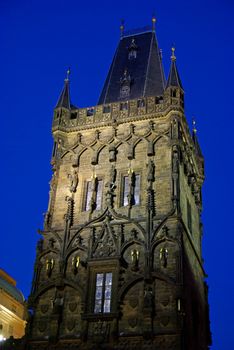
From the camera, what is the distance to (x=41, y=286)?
94.7ft

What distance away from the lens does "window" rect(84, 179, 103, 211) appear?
30.9 meters

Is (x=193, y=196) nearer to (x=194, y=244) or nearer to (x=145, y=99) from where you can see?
(x=194, y=244)

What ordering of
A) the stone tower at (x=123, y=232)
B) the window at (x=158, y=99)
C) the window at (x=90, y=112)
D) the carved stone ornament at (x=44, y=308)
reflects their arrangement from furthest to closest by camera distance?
the window at (x=90, y=112)
the window at (x=158, y=99)
the carved stone ornament at (x=44, y=308)
the stone tower at (x=123, y=232)

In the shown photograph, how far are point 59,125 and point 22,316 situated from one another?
1806 cm

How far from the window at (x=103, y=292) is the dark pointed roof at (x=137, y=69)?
43.1 ft

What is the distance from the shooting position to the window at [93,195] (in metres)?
30.9

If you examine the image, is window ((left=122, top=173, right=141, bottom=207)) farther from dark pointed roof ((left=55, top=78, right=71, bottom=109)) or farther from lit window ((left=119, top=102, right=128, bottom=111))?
dark pointed roof ((left=55, top=78, right=71, bottom=109))

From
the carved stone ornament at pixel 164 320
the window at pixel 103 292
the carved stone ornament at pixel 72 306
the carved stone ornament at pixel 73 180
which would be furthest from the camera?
the carved stone ornament at pixel 73 180

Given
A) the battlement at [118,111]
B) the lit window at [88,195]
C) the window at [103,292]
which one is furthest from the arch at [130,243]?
the battlement at [118,111]

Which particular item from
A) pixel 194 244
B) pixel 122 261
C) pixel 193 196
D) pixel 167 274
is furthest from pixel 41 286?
pixel 193 196

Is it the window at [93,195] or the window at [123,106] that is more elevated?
the window at [123,106]

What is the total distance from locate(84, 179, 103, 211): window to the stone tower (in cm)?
6

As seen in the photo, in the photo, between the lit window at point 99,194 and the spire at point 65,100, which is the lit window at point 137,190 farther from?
the spire at point 65,100

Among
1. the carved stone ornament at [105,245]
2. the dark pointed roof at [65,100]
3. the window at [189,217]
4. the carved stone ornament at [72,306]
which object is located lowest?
the carved stone ornament at [72,306]
